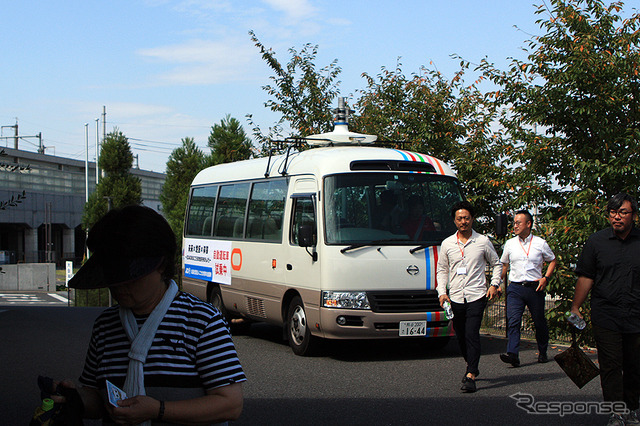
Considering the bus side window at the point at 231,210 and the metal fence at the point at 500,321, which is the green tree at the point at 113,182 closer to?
the bus side window at the point at 231,210

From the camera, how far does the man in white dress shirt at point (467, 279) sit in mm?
8312

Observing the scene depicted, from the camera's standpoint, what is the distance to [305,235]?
1034cm

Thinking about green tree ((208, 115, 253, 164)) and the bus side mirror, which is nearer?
the bus side mirror

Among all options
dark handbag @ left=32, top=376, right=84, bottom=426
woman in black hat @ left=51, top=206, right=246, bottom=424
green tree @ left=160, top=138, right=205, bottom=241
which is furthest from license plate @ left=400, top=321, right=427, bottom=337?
green tree @ left=160, top=138, right=205, bottom=241

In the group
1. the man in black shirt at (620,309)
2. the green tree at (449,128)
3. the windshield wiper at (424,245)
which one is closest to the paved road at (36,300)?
the green tree at (449,128)

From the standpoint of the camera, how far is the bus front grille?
10.2 meters

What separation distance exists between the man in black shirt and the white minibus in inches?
159

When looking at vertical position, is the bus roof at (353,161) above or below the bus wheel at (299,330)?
above

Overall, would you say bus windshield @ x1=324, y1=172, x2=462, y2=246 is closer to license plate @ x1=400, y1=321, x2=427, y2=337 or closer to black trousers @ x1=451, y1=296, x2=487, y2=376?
license plate @ x1=400, y1=321, x2=427, y2=337

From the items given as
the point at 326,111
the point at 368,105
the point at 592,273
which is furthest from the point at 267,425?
the point at 326,111

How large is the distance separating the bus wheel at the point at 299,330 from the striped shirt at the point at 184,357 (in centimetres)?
787

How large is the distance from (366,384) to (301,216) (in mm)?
3184

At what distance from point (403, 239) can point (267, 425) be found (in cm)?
417

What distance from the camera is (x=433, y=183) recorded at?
11133mm
